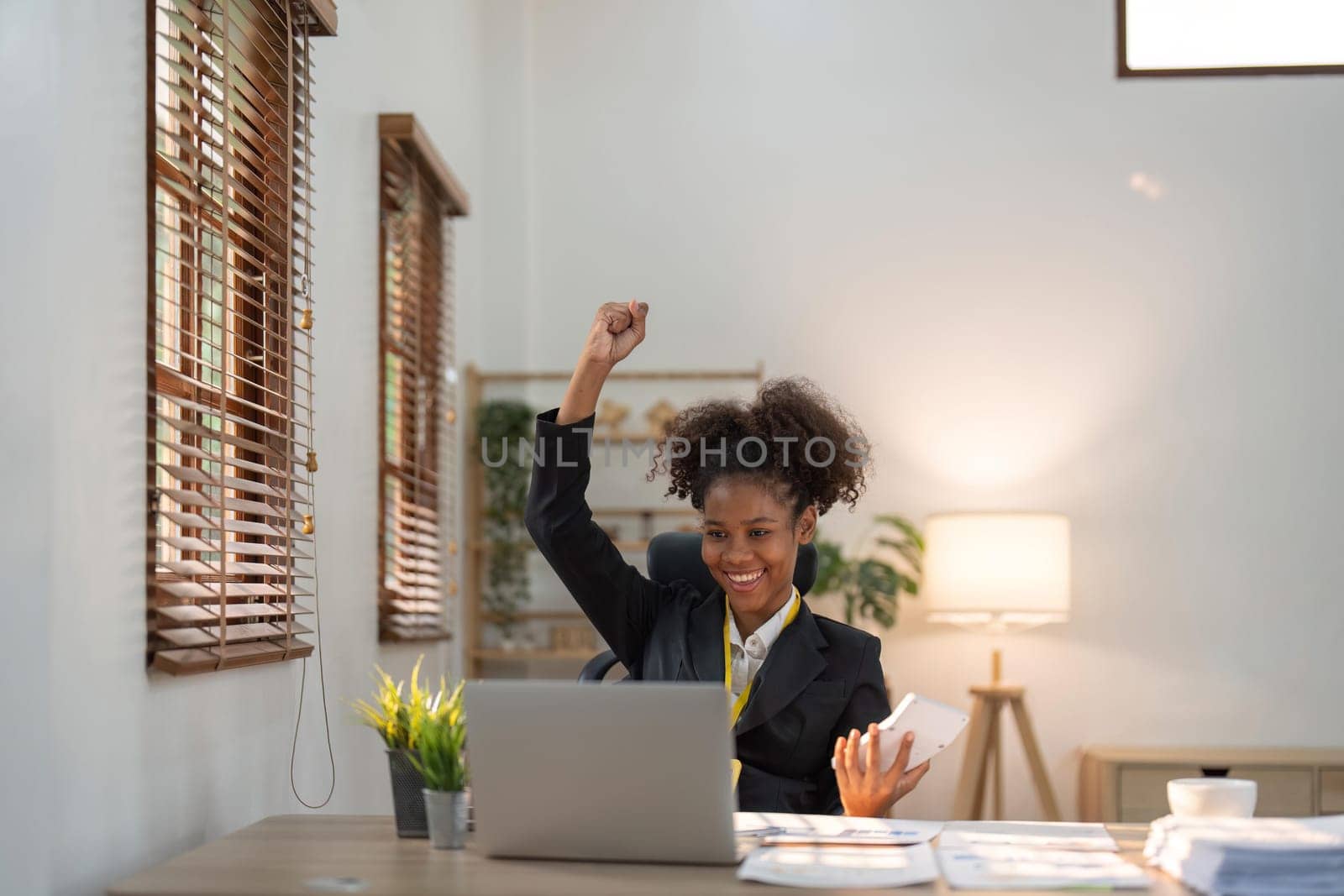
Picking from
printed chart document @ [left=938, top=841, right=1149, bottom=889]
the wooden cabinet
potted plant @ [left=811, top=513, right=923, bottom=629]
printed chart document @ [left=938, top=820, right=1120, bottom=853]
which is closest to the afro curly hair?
printed chart document @ [left=938, top=820, right=1120, bottom=853]

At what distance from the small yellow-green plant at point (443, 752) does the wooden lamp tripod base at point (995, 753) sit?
295 cm

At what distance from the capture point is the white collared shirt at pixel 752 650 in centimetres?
213

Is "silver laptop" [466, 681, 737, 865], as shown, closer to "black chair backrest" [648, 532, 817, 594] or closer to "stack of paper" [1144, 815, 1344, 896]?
"stack of paper" [1144, 815, 1344, 896]

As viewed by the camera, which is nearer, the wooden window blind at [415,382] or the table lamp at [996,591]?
the wooden window blind at [415,382]

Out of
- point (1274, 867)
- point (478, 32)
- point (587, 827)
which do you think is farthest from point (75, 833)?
point (478, 32)

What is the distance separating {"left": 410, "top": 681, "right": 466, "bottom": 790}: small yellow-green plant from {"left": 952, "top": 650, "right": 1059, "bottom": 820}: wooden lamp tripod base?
2.95m

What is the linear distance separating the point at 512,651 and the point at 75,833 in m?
2.81

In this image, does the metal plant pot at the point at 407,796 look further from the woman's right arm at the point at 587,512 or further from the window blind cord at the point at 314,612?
the window blind cord at the point at 314,612

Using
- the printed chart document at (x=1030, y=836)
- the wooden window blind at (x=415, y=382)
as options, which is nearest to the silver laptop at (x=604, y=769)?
the printed chart document at (x=1030, y=836)

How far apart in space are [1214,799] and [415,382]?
2531 mm

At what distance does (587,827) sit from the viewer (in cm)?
146

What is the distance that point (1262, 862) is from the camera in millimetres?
1299

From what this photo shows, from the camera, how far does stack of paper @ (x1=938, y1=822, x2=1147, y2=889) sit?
4.50 ft

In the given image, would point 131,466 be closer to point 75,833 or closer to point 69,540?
point 69,540
